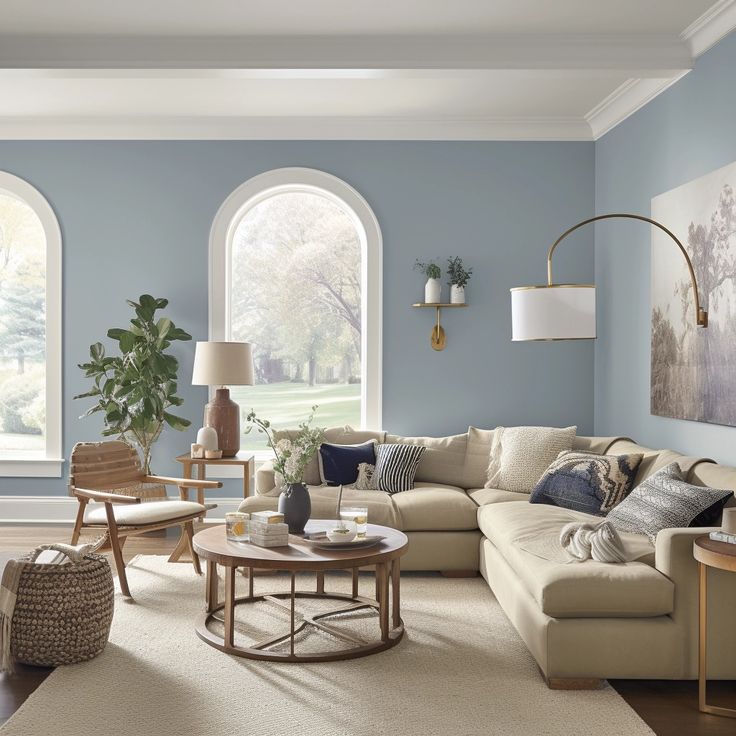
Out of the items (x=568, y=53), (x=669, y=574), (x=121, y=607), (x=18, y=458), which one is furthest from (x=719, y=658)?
(x=18, y=458)

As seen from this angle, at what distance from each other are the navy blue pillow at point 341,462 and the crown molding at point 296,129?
7.75ft

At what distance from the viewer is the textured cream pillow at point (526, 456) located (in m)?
5.27

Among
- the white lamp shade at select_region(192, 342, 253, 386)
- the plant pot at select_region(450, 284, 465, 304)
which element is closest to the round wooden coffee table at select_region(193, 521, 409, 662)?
the white lamp shade at select_region(192, 342, 253, 386)

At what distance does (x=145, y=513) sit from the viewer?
182 inches

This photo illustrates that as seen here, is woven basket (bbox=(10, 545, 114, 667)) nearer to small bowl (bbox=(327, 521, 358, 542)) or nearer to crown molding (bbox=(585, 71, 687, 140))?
small bowl (bbox=(327, 521, 358, 542))

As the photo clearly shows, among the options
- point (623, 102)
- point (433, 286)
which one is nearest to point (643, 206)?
point (623, 102)

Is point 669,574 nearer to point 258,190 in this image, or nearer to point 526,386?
point 526,386

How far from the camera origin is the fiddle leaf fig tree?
229 inches

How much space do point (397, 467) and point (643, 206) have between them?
2.28m

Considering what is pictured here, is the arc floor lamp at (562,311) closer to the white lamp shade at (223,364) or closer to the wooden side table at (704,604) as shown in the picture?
the wooden side table at (704,604)

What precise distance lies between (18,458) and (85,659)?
3.31m

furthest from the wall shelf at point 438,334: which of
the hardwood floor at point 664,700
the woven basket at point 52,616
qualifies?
the woven basket at point 52,616

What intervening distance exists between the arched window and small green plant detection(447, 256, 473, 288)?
688mm

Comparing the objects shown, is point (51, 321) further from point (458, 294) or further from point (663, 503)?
point (663, 503)
